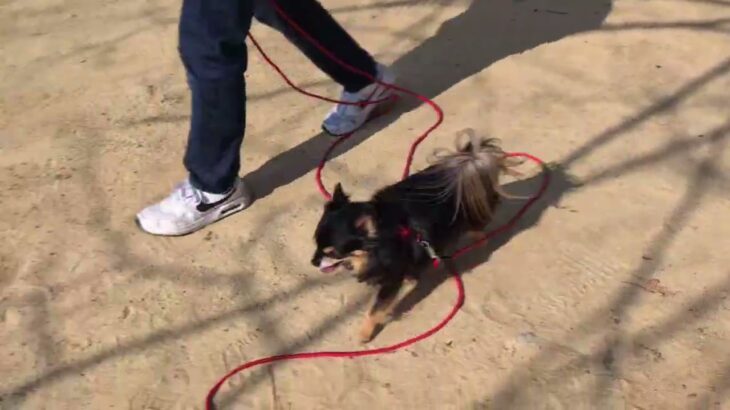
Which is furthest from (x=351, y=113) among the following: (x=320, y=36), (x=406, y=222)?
(x=406, y=222)

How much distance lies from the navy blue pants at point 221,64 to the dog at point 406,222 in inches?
20.0

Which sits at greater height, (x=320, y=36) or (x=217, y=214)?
(x=320, y=36)

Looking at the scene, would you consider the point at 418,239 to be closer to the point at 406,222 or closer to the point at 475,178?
the point at 406,222

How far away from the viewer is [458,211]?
2574mm

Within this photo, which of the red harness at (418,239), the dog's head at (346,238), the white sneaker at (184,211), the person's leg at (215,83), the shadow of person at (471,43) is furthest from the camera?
the shadow of person at (471,43)

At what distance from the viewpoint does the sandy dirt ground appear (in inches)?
93.5

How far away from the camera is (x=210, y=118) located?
9.00 feet

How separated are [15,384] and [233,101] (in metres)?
1.04

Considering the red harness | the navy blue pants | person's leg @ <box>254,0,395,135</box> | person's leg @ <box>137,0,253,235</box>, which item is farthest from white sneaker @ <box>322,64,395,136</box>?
the red harness

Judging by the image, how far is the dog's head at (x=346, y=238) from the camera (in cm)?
231

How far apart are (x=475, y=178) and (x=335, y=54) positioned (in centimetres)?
90

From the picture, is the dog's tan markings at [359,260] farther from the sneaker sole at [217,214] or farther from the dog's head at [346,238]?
the sneaker sole at [217,214]

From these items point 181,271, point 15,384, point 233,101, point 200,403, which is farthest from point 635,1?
point 15,384

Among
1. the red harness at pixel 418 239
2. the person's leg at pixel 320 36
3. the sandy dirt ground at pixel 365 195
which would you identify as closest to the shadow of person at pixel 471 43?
the sandy dirt ground at pixel 365 195
